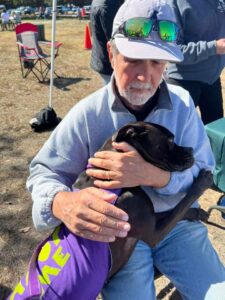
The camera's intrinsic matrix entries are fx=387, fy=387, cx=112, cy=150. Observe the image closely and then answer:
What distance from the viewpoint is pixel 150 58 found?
1.62 metres

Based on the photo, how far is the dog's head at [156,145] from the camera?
162 cm

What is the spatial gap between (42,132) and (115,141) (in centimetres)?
417

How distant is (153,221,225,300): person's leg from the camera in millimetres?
1784

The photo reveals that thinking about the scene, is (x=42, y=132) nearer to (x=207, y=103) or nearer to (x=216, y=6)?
(x=207, y=103)

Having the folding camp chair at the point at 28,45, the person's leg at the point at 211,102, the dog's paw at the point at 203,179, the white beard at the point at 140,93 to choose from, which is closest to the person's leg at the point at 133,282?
the dog's paw at the point at 203,179

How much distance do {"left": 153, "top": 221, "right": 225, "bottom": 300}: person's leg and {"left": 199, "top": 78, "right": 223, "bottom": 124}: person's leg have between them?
1834 mm

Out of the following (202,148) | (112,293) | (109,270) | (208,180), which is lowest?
(112,293)

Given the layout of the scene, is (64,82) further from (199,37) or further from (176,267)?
(176,267)

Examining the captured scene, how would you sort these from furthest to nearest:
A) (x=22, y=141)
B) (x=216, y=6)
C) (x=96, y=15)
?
(x=22, y=141)
(x=96, y=15)
(x=216, y=6)

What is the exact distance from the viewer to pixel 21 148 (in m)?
5.12

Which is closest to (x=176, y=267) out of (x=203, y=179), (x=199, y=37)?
(x=203, y=179)

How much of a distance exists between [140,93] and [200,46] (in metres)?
1.56

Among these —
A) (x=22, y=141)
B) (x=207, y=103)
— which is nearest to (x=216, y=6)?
(x=207, y=103)

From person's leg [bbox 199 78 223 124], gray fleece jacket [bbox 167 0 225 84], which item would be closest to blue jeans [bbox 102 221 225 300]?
gray fleece jacket [bbox 167 0 225 84]
